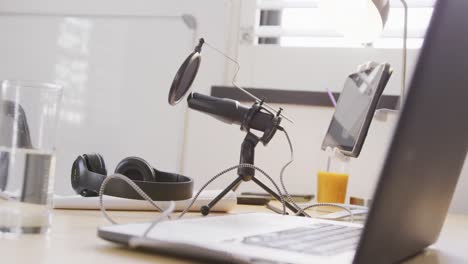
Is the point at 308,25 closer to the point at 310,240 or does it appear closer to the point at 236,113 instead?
the point at 236,113

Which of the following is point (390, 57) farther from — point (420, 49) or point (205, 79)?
point (420, 49)

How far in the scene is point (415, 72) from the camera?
0.44 meters

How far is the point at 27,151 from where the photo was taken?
2.11 ft

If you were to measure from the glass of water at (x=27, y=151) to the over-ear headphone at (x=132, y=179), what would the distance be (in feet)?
0.96

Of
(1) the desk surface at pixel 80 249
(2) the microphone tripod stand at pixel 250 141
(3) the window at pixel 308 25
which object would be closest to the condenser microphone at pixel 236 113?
(2) the microphone tripod stand at pixel 250 141

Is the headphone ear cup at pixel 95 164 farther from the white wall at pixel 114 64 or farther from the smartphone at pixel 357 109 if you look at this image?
the white wall at pixel 114 64

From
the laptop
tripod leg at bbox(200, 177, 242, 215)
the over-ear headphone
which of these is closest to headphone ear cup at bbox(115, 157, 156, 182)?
the over-ear headphone

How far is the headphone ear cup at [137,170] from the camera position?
101 cm

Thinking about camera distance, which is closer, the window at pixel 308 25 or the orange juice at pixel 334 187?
the orange juice at pixel 334 187

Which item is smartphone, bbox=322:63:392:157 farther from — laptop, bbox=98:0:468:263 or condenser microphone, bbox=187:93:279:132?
laptop, bbox=98:0:468:263

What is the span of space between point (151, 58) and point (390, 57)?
29.4 inches

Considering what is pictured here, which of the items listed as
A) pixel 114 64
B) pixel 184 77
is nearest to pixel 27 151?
pixel 184 77

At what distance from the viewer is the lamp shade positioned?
1334mm

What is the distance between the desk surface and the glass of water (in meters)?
0.03
